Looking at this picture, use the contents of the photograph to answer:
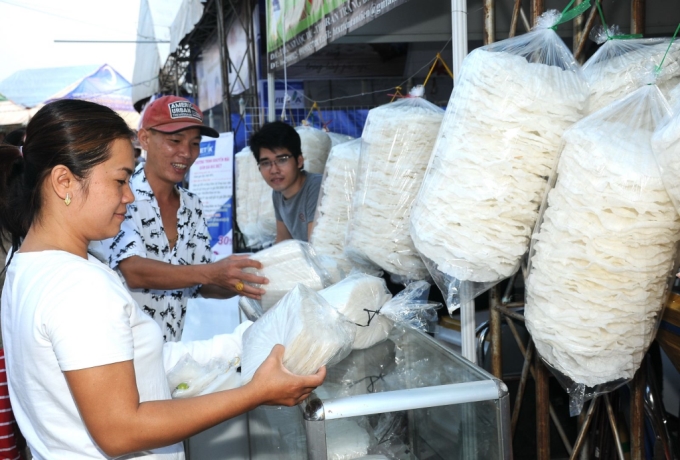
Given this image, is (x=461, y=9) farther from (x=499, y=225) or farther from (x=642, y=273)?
(x=642, y=273)

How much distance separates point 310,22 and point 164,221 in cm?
147

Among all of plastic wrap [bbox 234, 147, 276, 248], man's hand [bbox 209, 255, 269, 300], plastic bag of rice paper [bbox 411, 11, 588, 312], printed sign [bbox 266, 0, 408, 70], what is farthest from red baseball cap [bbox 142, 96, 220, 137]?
plastic wrap [bbox 234, 147, 276, 248]

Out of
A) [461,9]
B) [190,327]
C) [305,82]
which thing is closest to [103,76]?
[305,82]

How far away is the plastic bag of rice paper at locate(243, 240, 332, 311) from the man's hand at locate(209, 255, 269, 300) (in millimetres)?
20

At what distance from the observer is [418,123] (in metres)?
1.70

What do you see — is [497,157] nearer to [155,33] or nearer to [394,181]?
[394,181]

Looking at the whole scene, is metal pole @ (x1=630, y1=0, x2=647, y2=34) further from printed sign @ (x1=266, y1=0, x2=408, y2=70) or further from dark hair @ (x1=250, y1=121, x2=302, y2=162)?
dark hair @ (x1=250, y1=121, x2=302, y2=162)

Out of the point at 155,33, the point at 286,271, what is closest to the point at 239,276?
the point at 286,271

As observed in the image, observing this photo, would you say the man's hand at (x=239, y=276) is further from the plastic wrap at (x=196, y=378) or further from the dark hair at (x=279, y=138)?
the dark hair at (x=279, y=138)

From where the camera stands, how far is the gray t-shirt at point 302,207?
2.85 metres

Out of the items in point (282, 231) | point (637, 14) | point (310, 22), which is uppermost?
point (310, 22)

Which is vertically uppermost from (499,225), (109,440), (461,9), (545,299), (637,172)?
(461,9)

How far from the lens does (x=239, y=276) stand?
174 cm

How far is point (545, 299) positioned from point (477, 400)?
245 mm
